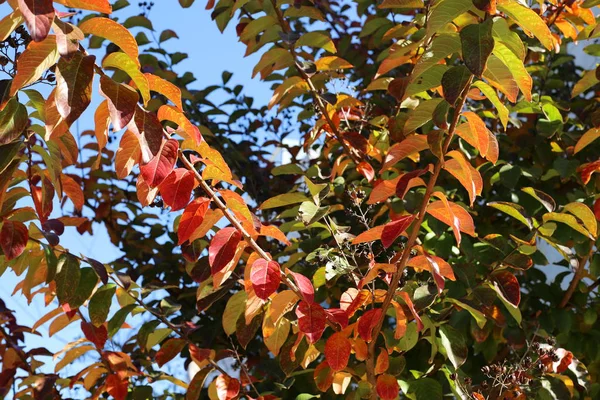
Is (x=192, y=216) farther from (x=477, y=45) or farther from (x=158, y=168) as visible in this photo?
(x=477, y=45)

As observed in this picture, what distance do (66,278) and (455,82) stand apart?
0.92 m

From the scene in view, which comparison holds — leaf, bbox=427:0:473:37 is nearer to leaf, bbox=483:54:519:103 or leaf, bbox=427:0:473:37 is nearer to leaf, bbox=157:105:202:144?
leaf, bbox=483:54:519:103

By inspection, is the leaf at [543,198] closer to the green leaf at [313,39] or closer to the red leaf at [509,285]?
the red leaf at [509,285]

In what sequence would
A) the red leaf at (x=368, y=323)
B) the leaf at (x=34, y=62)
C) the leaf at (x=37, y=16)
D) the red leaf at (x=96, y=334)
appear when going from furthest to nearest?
the red leaf at (x=96, y=334)
the red leaf at (x=368, y=323)
the leaf at (x=34, y=62)
the leaf at (x=37, y=16)

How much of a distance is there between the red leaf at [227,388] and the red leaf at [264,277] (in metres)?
0.47

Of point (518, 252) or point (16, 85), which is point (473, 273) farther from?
point (16, 85)

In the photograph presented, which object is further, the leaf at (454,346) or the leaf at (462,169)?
the leaf at (454,346)

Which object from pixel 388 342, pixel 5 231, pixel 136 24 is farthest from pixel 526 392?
pixel 136 24

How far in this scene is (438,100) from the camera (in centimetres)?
156

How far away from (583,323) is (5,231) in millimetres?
1536

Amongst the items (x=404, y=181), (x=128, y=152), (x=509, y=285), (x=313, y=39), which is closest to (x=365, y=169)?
(x=313, y=39)

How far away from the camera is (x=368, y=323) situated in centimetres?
157

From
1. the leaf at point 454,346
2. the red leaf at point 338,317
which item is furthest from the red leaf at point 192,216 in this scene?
the leaf at point 454,346

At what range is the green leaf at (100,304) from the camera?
1.85 meters
